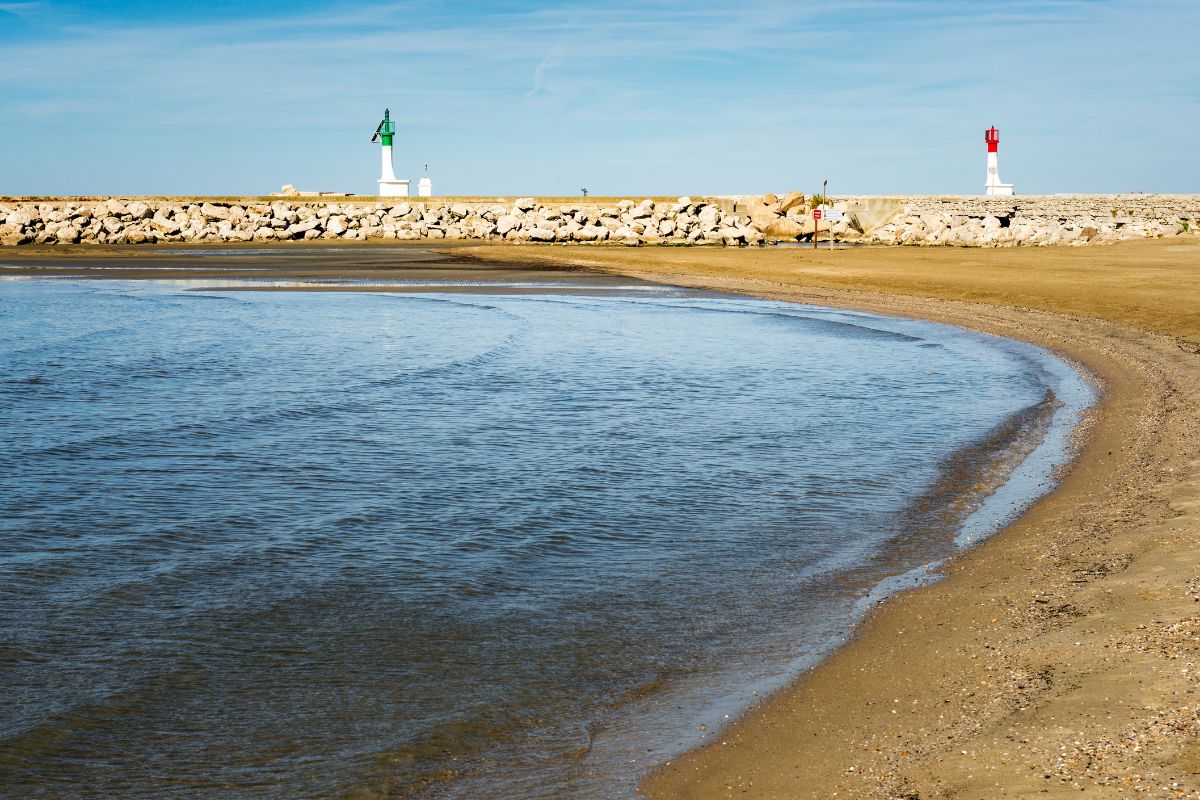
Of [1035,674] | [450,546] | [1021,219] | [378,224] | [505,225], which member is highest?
[378,224]

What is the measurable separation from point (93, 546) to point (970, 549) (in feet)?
18.8

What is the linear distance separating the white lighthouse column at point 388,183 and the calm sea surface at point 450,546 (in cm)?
7111

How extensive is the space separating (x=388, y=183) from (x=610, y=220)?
107ft

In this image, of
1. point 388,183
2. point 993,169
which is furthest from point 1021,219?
point 388,183

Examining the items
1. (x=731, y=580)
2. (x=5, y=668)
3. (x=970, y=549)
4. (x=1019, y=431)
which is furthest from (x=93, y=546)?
(x=1019, y=431)

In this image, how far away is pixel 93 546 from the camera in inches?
Result: 287

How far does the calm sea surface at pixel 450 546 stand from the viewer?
15.0 ft

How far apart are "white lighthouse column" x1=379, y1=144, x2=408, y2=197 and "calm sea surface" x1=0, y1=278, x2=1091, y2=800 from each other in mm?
71106

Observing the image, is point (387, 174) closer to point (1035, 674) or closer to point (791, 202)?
point (791, 202)

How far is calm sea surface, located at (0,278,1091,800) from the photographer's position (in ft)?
15.0

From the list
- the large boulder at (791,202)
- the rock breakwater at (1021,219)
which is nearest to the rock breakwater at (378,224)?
the large boulder at (791,202)

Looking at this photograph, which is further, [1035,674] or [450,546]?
[450,546]

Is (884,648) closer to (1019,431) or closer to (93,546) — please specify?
(93,546)

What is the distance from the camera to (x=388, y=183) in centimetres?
8575
